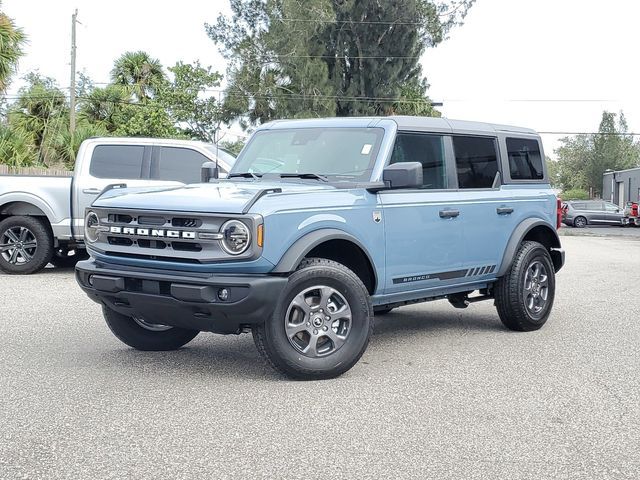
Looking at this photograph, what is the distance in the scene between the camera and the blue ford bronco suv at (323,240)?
20.0 feet

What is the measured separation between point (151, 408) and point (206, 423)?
0.50 m

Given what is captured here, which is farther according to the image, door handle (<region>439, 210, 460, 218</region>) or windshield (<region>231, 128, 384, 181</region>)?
door handle (<region>439, 210, 460, 218</region>)

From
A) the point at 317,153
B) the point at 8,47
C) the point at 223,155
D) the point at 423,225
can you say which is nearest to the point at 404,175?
the point at 423,225

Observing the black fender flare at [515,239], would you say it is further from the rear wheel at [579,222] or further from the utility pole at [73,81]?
the rear wheel at [579,222]

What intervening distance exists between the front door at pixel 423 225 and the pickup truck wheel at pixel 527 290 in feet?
2.62

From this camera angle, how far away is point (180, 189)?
6.81m

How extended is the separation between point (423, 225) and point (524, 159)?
2.11 m

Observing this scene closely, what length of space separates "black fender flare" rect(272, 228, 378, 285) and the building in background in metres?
43.1

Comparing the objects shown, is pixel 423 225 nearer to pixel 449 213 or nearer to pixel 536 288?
pixel 449 213

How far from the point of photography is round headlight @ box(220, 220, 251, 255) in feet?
19.7

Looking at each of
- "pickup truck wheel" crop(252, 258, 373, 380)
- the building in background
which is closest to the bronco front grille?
"pickup truck wheel" crop(252, 258, 373, 380)

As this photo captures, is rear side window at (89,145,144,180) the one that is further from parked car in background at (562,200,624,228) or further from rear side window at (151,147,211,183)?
parked car in background at (562,200,624,228)

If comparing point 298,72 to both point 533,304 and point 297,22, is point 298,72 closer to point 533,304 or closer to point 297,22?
point 297,22

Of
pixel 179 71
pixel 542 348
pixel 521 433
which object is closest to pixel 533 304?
pixel 542 348
